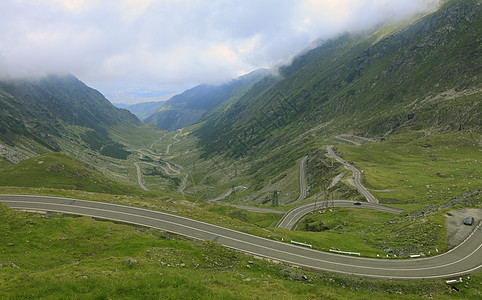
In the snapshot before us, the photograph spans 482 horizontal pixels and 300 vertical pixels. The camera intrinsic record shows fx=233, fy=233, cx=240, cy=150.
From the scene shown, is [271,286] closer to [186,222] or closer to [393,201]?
[186,222]

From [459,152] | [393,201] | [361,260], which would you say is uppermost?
[361,260]

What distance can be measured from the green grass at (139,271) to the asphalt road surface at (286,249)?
3.32m

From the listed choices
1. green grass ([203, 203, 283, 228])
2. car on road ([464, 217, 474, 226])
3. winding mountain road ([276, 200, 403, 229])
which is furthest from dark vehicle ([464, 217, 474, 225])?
green grass ([203, 203, 283, 228])

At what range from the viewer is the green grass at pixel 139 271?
22.3 meters

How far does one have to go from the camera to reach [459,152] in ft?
436

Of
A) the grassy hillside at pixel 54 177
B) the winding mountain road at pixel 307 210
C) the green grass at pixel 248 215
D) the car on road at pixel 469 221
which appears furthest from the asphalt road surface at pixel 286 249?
the grassy hillside at pixel 54 177

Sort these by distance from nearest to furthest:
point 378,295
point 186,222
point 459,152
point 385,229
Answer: point 378,295, point 186,222, point 385,229, point 459,152

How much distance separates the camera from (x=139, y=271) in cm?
2666

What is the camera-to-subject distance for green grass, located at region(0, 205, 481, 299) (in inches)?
877

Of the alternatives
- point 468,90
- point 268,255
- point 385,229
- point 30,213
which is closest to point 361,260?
point 268,255

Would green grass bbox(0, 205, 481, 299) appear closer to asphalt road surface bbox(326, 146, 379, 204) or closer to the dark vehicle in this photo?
the dark vehicle

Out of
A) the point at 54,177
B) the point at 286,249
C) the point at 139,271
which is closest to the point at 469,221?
the point at 286,249

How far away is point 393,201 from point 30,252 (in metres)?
99.6

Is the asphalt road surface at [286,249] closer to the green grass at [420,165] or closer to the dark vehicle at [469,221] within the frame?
the dark vehicle at [469,221]
